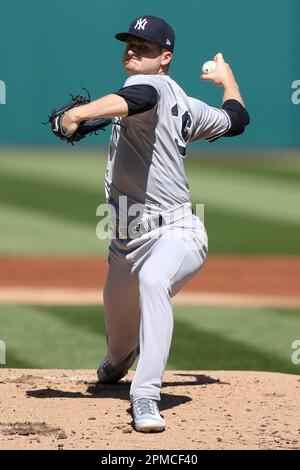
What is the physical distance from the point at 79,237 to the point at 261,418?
790cm

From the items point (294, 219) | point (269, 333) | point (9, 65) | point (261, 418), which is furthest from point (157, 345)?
point (9, 65)

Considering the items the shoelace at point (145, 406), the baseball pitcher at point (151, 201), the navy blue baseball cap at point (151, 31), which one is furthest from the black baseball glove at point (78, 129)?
the shoelace at point (145, 406)

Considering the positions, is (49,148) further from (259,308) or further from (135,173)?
(135,173)

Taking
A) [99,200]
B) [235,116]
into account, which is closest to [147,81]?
[235,116]

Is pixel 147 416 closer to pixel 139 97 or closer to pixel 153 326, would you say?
pixel 153 326

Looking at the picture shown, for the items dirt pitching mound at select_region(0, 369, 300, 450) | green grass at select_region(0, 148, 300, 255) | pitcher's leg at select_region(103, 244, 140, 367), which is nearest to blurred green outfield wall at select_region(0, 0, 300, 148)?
green grass at select_region(0, 148, 300, 255)

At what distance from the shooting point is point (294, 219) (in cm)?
1374

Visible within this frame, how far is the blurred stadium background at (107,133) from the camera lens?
13.1m

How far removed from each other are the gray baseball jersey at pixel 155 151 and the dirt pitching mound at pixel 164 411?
39.7 inches

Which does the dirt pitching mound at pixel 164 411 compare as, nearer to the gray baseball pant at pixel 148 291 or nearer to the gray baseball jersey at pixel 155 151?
the gray baseball pant at pixel 148 291

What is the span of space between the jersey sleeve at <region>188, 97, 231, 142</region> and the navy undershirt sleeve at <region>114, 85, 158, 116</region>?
45cm

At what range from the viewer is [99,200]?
598 inches

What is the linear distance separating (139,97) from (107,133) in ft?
43.6

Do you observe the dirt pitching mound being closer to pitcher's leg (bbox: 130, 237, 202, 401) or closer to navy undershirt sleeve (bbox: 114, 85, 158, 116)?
pitcher's leg (bbox: 130, 237, 202, 401)
